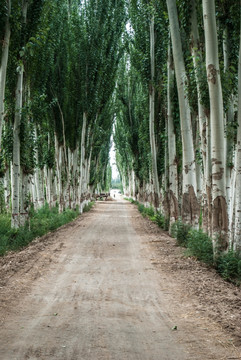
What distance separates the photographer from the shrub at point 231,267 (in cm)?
642

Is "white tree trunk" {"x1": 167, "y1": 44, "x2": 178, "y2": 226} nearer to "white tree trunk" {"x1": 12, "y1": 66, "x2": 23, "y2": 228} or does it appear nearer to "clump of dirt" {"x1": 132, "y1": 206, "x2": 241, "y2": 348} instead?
"clump of dirt" {"x1": 132, "y1": 206, "x2": 241, "y2": 348}

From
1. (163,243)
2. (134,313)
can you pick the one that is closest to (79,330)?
(134,313)

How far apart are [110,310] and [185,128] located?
661 cm

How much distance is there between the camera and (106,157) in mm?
54875

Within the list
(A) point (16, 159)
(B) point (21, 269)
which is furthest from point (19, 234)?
(B) point (21, 269)

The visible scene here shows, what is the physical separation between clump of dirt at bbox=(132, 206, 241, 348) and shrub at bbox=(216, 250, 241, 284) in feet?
0.47

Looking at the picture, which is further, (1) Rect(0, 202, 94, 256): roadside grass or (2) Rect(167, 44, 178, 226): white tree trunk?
(2) Rect(167, 44, 178, 226): white tree trunk

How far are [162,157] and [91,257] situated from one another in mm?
13432

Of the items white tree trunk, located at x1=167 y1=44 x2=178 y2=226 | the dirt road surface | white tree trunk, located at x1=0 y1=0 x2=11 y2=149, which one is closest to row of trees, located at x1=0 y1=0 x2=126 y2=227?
white tree trunk, located at x1=0 y1=0 x2=11 y2=149

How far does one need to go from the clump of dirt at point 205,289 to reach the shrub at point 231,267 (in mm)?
142

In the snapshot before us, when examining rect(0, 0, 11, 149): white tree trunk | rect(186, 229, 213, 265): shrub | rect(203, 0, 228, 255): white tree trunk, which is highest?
rect(0, 0, 11, 149): white tree trunk

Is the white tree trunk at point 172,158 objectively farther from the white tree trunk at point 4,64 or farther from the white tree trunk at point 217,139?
the white tree trunk at point 4,64

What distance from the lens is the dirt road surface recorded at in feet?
11.6

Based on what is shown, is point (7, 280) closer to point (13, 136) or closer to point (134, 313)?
point (134, 313)
